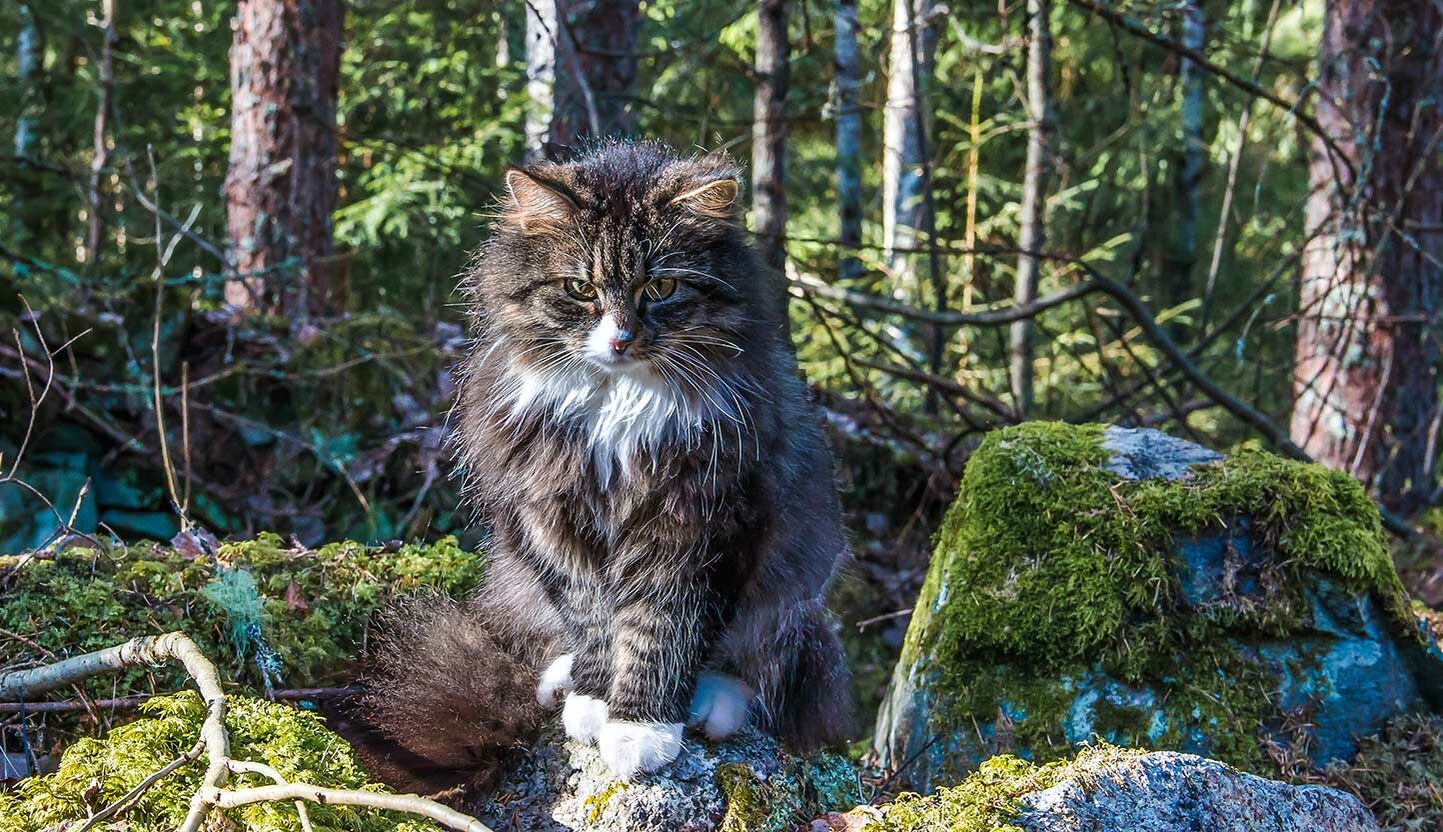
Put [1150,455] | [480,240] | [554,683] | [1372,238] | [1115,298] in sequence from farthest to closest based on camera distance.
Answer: [480,240], [1372,238], [1115,298], [1150,455], [554,683]

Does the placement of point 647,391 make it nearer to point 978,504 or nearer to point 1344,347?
point 978,504

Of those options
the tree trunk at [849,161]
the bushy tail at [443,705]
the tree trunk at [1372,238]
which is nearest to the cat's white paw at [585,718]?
the bushy tail at [443,705]

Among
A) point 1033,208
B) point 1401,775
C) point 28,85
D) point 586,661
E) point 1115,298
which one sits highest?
point 28,85

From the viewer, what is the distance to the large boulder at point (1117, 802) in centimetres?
238

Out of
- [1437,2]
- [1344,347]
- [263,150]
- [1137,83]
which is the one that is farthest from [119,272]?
[1137,83]

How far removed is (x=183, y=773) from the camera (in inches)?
97.3

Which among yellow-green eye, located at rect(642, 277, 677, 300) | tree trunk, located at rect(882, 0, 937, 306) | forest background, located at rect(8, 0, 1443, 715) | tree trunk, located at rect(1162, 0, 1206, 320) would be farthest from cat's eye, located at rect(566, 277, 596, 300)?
tree trunk, located at rect(1162, 0, 1206, 320)

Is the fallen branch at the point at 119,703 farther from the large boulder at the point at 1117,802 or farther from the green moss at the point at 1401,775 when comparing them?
the green moss at the point at 1401,775

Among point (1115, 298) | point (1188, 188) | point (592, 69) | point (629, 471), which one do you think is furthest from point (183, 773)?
point (1188, 188)

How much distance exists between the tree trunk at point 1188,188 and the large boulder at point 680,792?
11.5m

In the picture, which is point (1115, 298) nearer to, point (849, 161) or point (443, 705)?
point (849, 161)

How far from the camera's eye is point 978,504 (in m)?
3.98

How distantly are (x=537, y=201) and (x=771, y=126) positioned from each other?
3393 millimetres

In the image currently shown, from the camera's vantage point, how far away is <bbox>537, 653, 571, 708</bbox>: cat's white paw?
3314 millimetres
